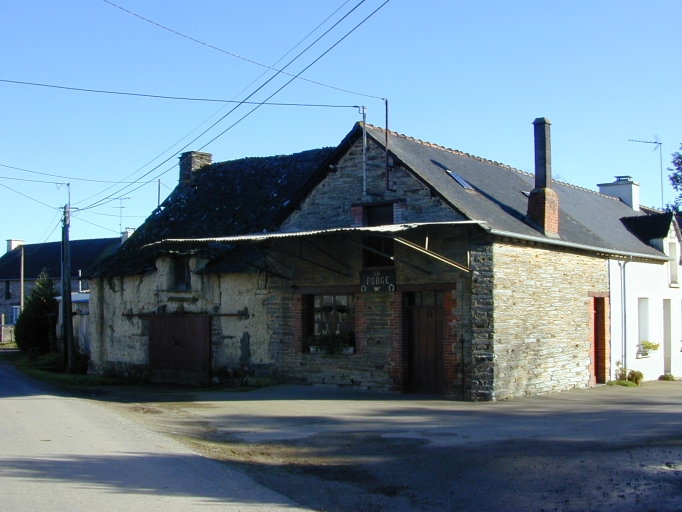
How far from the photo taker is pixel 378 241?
55.5 ft

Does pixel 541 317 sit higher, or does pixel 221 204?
pixel 221 204

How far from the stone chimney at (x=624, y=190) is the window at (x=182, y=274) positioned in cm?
1664

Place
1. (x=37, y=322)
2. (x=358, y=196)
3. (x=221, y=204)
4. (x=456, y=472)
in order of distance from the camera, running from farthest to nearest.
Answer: (x=37, y=322) → (x=221, y=204) → (x=358, y=196) → (x=456, y=472)

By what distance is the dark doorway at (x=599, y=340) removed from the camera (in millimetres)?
19453

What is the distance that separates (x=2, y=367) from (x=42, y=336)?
787cm

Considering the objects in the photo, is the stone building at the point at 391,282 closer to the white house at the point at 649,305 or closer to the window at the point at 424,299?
the window at the point at 424,299

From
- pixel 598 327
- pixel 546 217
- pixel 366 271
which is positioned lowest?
pixel 598 327

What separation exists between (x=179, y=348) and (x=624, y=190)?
18148mm

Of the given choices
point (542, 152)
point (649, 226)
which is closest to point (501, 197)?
point (542, 152)

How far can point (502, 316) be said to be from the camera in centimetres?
1566

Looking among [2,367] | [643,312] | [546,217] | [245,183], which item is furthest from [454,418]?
[2,367]

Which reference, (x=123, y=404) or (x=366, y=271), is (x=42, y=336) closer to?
(x=123, y=404)

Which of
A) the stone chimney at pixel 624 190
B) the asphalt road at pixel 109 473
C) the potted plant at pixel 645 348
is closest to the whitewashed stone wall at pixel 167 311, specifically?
the asphalt road at pixel 109 473

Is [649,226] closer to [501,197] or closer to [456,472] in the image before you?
[501,197]
